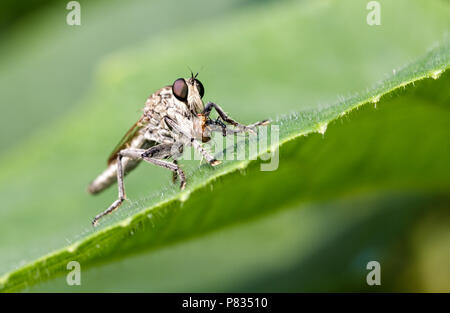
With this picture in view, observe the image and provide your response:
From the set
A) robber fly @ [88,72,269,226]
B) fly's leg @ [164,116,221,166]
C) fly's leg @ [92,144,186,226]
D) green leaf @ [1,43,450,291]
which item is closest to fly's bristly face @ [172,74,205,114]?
robber fly @ [88,72,269,226]

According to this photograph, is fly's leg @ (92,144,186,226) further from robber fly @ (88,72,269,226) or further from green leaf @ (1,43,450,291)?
green leaf @ (1,43,450,291)

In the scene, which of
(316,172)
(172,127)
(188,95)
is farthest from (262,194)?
(188,95)

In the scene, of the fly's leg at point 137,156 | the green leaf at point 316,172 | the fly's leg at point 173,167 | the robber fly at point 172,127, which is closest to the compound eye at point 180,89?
the robber fly at point 172,127

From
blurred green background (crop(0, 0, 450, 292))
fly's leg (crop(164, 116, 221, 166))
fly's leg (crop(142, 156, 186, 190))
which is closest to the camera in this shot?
fly's leg (crop(142, 156, 186, 190))

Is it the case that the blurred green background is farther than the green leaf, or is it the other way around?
the blurred green background

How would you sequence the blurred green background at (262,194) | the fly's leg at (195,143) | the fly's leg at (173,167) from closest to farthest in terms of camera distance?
1. the fly's leg at (173,167)
2. the fly's leg at (195,143)
3. the blurred green background at (262,194)

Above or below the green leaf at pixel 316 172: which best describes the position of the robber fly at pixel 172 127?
above

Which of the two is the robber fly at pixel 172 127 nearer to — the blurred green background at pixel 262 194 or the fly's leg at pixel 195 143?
the fly's leg at pixel 195 143
